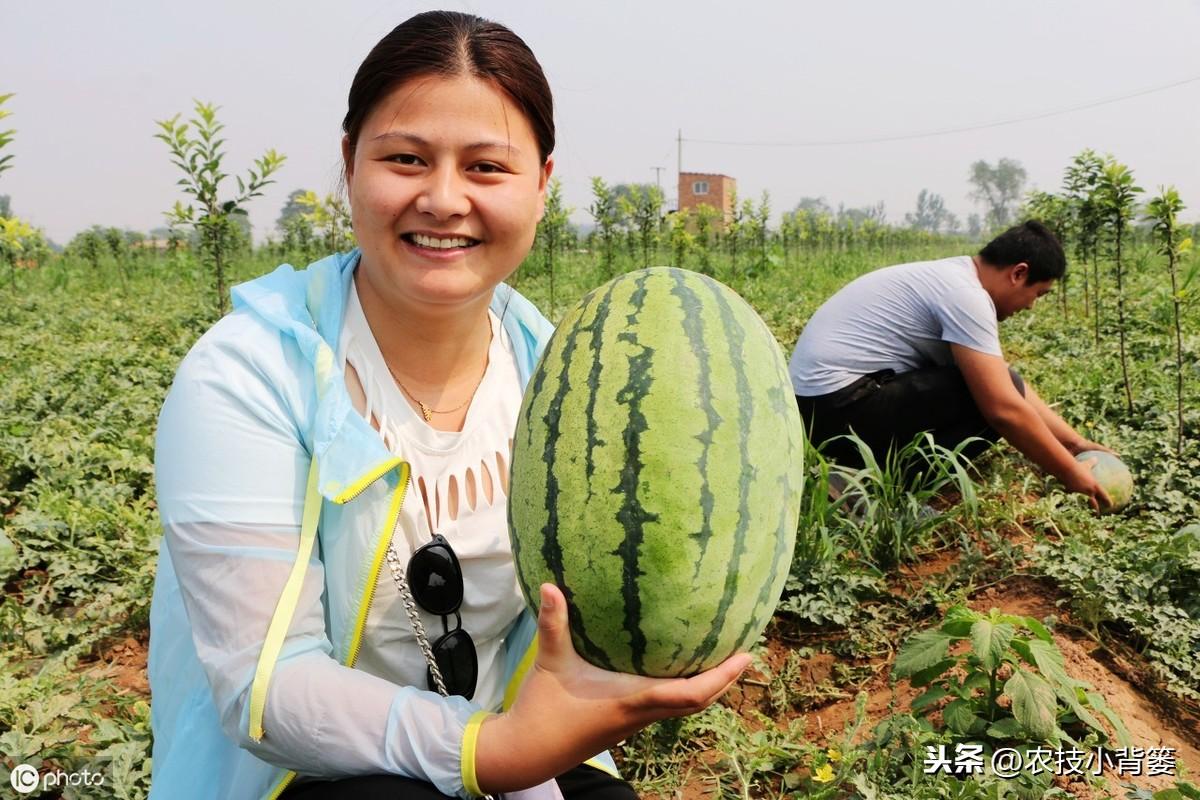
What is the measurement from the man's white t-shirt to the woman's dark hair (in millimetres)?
3149

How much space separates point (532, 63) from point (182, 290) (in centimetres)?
1617

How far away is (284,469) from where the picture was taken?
149cm

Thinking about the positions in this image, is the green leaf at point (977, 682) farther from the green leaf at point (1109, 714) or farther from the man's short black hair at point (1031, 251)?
the man's short black hair at point (1031, 251)

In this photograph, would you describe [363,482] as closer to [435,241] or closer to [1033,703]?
[435,241]

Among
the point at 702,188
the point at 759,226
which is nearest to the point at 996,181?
the point at 702,188

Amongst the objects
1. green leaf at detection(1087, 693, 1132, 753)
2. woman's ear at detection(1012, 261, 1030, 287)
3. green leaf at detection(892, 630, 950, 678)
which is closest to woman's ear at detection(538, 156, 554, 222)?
green leaf at detection(892, 630, 950, 678)

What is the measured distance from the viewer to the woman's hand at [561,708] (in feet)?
4.49

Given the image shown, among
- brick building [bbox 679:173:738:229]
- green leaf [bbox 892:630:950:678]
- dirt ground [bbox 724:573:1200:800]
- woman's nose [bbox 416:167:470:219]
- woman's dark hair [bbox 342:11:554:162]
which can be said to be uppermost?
brick building [bbox 679:173:738:229]

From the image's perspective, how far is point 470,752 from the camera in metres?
1.38

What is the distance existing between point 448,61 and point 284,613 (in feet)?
3.53

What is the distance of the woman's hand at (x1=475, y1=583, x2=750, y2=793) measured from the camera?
137cm

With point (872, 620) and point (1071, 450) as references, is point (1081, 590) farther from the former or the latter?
point (1071, 450)

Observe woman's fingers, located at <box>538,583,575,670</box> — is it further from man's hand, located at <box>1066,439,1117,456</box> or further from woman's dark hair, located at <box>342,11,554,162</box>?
man's hand, located at <box>1066,439,1117,456</box>

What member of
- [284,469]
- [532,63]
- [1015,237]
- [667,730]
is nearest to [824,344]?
[1015,237]
